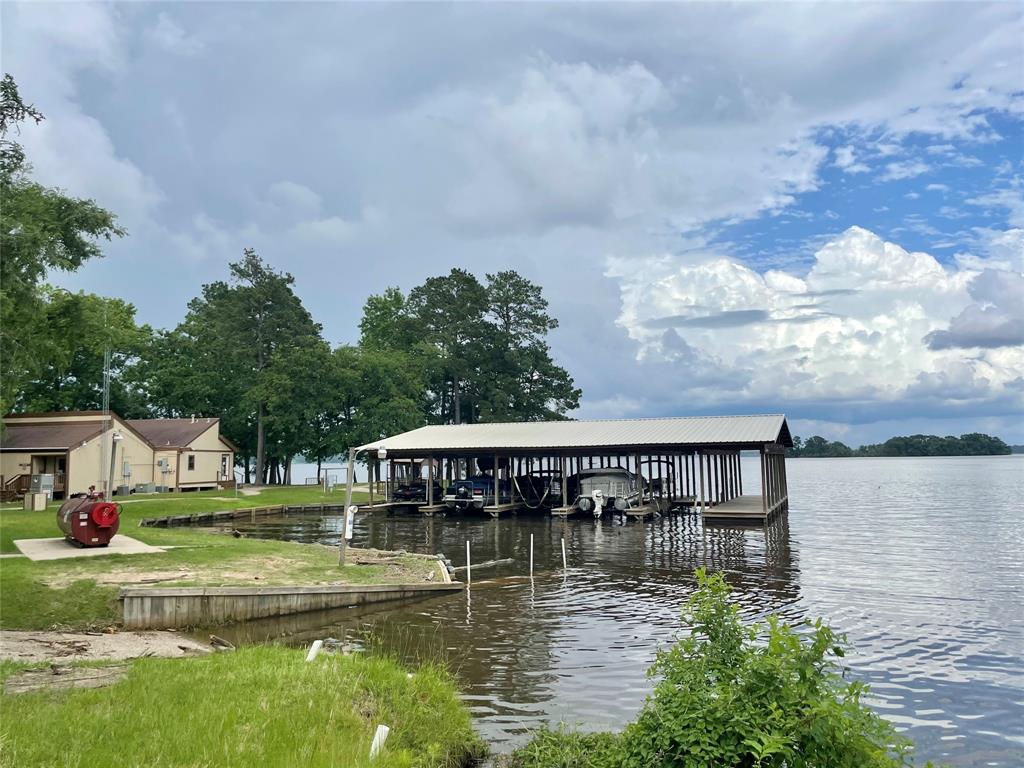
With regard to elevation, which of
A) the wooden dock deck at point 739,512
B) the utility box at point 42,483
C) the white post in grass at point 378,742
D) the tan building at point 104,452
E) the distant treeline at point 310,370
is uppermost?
the distant treeline at point 310,370

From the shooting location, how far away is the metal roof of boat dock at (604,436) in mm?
38531

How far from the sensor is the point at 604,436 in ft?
142

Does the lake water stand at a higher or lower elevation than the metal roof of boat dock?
lower

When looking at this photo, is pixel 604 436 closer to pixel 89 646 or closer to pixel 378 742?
pixel 89 646

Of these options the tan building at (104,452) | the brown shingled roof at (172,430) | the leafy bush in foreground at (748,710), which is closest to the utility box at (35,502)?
the tan building at (104,452)

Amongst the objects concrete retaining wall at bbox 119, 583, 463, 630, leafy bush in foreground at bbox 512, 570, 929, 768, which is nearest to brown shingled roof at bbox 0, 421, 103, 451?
concrete retaining wall at bbox 119, 583, 463, 630

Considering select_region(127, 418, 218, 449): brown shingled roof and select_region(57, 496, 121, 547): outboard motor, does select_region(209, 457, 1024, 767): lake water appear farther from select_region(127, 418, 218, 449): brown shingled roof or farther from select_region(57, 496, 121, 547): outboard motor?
select_region(127, 418, 218, 449): brown shingled roof

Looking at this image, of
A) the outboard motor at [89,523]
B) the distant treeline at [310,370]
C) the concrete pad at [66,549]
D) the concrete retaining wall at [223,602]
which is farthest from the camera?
the distant treeline at [310,370]

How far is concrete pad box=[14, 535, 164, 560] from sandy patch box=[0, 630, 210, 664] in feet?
19.2

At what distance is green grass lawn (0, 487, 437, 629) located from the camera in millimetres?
14094

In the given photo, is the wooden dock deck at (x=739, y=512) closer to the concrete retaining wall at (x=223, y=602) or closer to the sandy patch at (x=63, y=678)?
the concrete retaining wall at (x=223, y=602)

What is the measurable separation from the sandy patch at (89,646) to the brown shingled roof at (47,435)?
1351 inches

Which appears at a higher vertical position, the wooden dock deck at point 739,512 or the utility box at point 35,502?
the utility box at point 35,502

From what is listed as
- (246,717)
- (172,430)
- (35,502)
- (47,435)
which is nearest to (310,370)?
(172,430)
